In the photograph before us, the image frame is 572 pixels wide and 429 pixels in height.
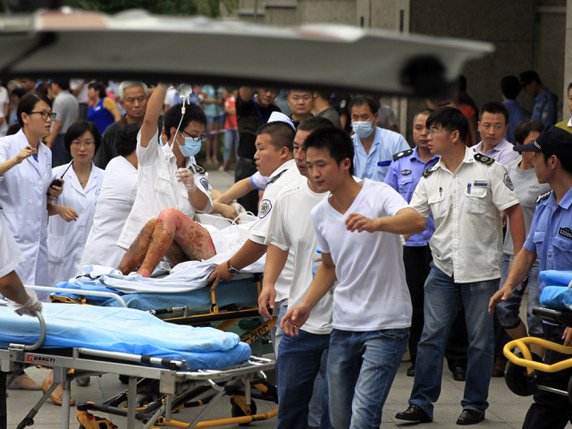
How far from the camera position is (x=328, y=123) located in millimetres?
6652

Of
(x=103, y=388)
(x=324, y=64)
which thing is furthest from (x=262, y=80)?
(x=103, y=388)

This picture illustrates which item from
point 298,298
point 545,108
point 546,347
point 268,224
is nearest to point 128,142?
point 268,224

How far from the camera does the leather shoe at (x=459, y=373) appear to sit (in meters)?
8.77

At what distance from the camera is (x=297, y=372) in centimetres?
609

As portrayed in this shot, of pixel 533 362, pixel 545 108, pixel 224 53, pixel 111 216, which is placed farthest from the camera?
pixel 545 108

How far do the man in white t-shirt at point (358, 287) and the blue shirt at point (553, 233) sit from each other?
0.90 metres

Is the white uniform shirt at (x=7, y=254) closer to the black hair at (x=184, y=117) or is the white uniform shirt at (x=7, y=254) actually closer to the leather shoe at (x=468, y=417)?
the black hair at (x=184, y=117)

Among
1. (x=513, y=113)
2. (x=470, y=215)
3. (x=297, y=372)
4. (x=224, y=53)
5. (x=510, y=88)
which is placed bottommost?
(x=297, y=372)

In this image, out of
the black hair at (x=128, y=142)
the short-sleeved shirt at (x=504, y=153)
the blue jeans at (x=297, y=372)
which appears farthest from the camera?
the short-sleeved shirt at (x=504, y=153)

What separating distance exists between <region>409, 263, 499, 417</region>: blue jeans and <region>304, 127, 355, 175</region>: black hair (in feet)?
6.72

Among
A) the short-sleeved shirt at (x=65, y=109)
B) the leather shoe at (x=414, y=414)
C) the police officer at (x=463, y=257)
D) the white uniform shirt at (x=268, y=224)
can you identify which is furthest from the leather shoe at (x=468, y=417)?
the short-sleeved shirt at (x=65, y=109)

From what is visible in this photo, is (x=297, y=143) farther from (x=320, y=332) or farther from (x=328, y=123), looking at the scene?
(x=320, y=332)

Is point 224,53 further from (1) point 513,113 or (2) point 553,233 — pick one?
(1) point 513,113

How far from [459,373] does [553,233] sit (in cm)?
279
